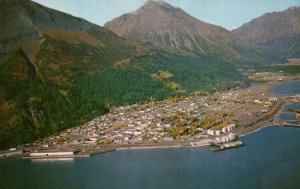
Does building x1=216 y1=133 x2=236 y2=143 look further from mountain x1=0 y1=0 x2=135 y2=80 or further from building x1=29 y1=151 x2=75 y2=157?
mountain x1=0 y1=0 x2=135 y2=80

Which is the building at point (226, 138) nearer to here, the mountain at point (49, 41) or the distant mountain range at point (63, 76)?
the distant mountain range at point (63, 76)

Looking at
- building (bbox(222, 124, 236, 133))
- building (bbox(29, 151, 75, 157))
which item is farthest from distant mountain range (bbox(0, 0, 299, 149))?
building (bbox(222, 124, 236, 133))

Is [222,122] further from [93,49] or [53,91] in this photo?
[93,49]

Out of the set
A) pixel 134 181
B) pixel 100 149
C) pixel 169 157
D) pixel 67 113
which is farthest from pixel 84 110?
pixel 134 181

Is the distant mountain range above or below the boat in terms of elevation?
above

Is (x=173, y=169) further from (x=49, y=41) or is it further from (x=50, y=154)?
(x=49, y=41)

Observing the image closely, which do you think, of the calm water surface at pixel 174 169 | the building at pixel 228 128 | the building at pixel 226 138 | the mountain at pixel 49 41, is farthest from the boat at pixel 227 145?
the mountain at pixel 49 41
